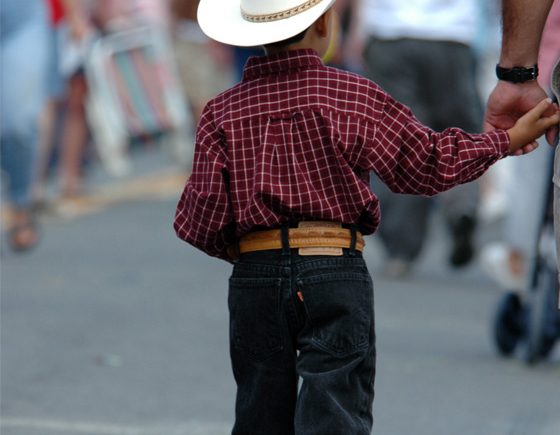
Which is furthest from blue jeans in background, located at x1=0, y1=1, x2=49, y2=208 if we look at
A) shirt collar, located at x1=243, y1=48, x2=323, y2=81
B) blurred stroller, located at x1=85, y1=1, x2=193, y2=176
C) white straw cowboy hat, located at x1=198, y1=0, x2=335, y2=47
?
shirt collar, located at x1=243, y1=48, x2=323, y2=81

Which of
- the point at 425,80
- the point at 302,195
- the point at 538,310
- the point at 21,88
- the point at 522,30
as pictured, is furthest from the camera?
the point at 21,88

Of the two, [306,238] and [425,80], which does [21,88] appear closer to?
[425,80]

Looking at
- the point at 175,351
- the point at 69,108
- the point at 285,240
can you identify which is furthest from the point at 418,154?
the point at 69,108

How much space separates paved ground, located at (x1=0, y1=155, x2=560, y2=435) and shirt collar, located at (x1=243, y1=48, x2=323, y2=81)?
5.69ft

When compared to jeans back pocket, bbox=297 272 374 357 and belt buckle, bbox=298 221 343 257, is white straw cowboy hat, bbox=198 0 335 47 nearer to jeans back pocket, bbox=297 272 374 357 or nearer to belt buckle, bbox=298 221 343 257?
belt buckle, bbox=298 221 343 257

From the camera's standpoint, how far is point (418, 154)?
3699 mm

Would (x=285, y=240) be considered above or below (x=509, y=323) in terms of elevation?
above

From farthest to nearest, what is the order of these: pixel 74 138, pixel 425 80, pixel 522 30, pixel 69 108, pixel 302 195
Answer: pixel 69 108 → pixel 74 138 → pixel 425 80 → pixel 522 30 → pixel 302 195

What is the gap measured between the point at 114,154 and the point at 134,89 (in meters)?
0.66

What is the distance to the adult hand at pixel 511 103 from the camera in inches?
156

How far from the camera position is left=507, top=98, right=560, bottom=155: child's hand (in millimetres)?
3852

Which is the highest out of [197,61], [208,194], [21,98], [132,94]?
[208,194]

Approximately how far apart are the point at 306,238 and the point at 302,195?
0.12 metres

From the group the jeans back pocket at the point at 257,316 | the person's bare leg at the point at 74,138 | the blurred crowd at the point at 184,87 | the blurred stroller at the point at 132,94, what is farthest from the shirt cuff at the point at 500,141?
the blurred stroller at the point at 132,94
